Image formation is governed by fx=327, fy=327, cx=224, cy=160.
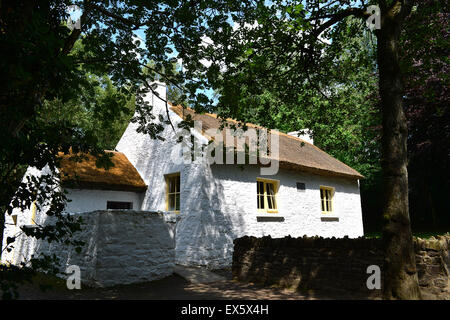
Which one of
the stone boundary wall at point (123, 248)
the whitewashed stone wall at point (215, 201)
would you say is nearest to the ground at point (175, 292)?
the stone boundary wall at point (123, 248)

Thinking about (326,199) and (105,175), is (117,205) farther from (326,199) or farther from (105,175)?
(326,199)

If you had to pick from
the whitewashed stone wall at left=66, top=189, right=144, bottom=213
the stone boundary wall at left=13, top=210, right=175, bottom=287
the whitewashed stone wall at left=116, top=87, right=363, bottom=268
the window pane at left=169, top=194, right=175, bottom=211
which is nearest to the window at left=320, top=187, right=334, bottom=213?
the whitewashed stone wall at left=116, top=87, right=363, bottom=268

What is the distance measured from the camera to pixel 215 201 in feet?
36.6

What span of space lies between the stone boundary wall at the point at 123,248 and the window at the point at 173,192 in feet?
9.22

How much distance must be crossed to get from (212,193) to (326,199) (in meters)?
7.19

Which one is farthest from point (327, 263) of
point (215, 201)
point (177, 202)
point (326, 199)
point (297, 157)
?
point (326, 199)

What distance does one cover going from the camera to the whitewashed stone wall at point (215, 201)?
1084 centimetres

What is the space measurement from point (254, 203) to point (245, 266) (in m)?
3.47

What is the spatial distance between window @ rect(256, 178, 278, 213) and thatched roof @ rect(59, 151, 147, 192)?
4.62 m

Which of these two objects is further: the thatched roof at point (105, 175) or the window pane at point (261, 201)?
the window pane at point (261, 201)

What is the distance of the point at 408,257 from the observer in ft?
17.2

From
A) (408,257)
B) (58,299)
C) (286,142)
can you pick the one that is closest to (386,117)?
(408,257)

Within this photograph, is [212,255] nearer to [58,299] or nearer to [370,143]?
[58,299]

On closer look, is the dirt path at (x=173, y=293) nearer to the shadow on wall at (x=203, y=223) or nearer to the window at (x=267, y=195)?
the shadow on wall at (x=203, y=223)
